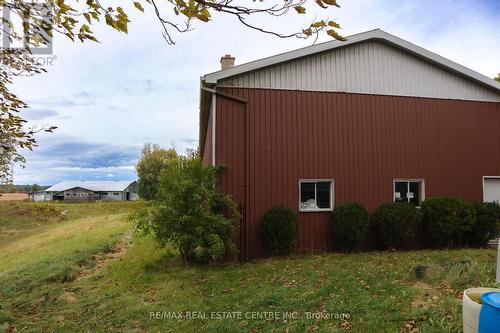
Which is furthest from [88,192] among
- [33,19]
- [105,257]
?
[33,19]

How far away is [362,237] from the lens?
10.0 m

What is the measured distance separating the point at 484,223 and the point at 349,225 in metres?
3.98

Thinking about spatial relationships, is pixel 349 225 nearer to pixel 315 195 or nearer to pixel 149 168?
pixel 315 195

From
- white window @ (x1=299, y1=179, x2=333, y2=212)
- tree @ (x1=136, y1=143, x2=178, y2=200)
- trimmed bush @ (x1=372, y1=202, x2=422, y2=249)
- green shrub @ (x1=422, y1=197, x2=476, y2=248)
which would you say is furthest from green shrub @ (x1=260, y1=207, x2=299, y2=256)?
tree @ (x1=136, y1=143, x2=178, y2=200)

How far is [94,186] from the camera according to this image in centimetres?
6906

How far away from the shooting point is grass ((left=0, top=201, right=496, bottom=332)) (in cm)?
529

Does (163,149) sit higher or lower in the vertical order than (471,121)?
higher

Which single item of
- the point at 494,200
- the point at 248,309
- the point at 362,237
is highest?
the point at 494,200

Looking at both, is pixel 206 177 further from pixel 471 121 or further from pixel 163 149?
pixel 163 149

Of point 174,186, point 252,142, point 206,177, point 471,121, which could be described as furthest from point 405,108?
point 174,186

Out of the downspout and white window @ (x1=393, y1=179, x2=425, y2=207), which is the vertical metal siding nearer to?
the downspout

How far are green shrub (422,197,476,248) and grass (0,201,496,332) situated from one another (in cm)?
70

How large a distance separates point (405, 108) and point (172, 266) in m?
8.08

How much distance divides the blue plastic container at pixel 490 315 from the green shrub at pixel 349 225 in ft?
21.3
